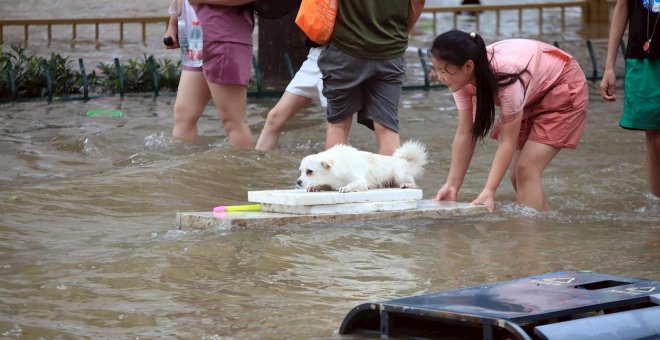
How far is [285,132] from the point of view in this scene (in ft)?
38.7

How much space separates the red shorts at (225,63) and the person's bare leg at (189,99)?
335 mm

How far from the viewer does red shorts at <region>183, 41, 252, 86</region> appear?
857 cm

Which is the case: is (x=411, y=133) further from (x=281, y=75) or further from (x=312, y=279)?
(x=312, y=279)

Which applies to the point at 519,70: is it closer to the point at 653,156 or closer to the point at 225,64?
the point at 653,156

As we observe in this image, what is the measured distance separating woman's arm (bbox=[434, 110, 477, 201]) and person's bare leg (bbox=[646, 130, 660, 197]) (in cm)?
125

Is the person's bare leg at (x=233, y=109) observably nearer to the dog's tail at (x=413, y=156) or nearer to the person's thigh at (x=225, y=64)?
the person's thigh at (x=225, y=64)

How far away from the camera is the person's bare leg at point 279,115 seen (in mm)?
9188

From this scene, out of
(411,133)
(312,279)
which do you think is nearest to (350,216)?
(312,279)

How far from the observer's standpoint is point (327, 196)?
6809mm

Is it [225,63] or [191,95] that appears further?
[191,95]

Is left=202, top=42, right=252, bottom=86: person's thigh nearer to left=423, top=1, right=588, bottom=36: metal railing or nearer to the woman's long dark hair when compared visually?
the woman's long dark hair

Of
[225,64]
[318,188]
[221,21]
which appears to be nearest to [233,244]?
[318,188]

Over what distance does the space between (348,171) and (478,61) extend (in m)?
0.99

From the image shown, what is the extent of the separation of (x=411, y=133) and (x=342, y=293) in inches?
251
